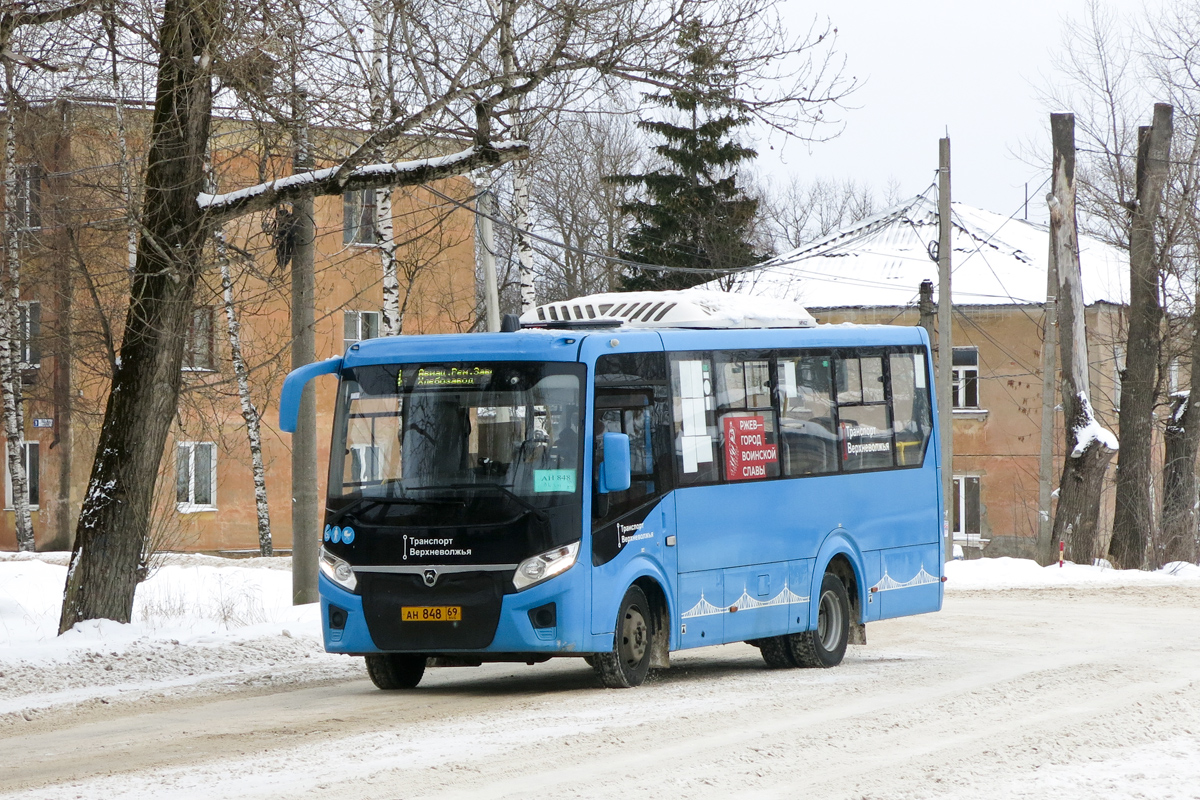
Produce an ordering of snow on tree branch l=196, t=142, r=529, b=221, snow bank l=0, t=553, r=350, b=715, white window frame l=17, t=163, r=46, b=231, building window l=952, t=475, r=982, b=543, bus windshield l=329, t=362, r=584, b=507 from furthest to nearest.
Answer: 1. building window l=952, t=475, r=982, b=543
2. white window frame l=17, t=163, r=46, b=231
3. snow on tree branch l=196, t=142, r=529, b=221
4. snow bank l=0, t=553, r=350, b=715
5. bus windshield l=329, t=362, r=584, b=507

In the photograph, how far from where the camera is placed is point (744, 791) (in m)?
8.10

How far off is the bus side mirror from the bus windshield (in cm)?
21

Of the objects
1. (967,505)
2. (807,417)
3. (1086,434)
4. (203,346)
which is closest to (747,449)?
(807,417)

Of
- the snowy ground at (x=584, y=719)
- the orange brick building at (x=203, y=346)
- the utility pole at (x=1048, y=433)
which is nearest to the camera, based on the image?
the snowy ground at (x=584, y=719)

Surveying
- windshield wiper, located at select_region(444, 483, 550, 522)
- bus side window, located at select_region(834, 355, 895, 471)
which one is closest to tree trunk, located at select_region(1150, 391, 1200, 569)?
bus side window, located at select_region(834, 355, 895, 471)

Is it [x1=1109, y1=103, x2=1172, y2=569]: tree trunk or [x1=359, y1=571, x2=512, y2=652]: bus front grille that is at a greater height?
[x1=1109, y1=103, x2=1172, y2=569]: tree trunk

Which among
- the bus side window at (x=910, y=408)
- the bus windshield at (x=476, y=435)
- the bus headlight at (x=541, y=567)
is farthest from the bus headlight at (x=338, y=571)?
the bus side window at (x=910, y=408)

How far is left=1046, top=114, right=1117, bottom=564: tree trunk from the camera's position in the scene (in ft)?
101

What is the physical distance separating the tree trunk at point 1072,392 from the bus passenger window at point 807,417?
1721 cm

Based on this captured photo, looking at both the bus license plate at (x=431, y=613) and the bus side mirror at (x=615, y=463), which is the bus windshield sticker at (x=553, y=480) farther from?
the bus license plate at (x=431, y=613)

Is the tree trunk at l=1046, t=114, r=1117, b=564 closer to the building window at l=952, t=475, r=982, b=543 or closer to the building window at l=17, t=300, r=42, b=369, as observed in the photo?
the building window at l=952, t=475, r=982, b=543

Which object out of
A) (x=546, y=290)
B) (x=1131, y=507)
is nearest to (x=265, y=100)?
(x=1131, y=507)

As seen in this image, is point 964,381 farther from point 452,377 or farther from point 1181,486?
point 452,377

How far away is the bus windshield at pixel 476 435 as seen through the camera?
12070 millimetres
